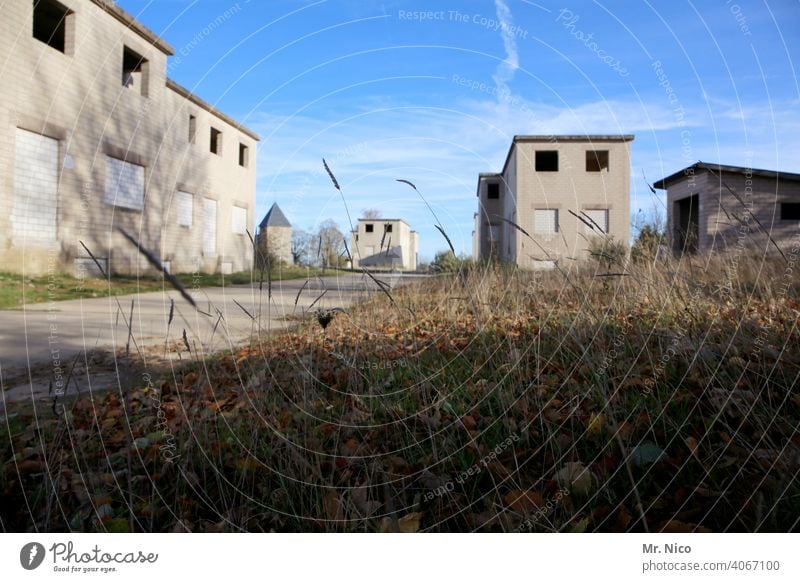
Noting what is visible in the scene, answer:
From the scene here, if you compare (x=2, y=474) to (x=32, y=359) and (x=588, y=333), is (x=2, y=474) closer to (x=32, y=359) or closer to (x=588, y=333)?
(x=32, y=359)

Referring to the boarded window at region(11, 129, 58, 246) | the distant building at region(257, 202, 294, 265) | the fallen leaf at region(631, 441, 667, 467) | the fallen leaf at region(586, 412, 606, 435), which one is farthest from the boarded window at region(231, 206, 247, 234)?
the boarded window at region(11, 129, 58, 246)

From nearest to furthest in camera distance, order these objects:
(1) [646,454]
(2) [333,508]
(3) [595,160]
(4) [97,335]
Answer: (2) [333,508] → (1) [646,454] → (4) [97,335] → (3) [595,160]

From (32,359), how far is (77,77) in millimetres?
6186

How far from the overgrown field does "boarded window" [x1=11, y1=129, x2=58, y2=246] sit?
6.31 m

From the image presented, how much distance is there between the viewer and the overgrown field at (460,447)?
139 cm

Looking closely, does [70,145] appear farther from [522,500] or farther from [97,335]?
[522,500]

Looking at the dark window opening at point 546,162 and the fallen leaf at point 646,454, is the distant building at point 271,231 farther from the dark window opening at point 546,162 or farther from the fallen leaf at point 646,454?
the dark window opening at point 546,162

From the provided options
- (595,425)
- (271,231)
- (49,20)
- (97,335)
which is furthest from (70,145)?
(595,425)

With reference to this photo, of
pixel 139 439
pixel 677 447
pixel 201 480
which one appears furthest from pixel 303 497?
pixel 677 447

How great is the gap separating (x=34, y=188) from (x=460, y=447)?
27.9ft

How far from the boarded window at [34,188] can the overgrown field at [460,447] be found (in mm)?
6311

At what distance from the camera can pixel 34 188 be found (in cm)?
768

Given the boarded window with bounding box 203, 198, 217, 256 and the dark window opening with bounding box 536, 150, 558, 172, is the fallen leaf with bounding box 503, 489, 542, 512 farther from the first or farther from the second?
the dark window opening with bounding box 536, 150, 558, 172

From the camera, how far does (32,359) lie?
385cm
